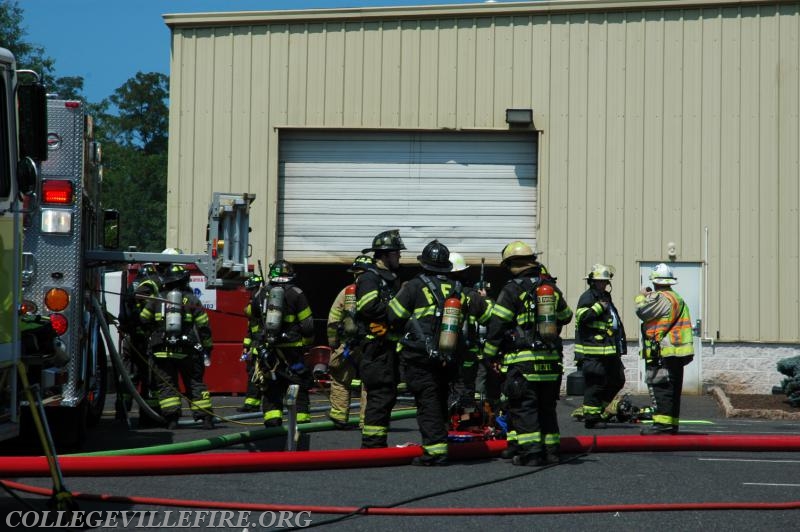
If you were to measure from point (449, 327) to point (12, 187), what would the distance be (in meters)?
3.81

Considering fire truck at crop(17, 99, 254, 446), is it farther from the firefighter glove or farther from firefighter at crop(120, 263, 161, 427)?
firefighter at crop(120, 263, 161, 427)

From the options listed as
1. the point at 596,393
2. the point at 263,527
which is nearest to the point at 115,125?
the point at 596,393

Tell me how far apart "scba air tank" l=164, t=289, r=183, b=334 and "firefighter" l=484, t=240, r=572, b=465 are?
3.83 m

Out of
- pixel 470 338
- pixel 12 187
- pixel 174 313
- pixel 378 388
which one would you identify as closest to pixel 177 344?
pixel 174 313

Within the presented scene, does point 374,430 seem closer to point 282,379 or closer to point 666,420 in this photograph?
point 282,379

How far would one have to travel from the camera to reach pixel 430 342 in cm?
960

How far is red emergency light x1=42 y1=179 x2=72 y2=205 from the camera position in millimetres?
9539

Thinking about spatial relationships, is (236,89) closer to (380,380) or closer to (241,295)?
(241,295)

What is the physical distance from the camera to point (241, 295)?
18625 mm

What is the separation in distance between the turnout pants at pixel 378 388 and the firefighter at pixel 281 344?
5.18 ft

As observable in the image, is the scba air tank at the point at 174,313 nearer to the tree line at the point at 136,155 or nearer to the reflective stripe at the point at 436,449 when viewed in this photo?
the reflective stripe at the point at 436,449

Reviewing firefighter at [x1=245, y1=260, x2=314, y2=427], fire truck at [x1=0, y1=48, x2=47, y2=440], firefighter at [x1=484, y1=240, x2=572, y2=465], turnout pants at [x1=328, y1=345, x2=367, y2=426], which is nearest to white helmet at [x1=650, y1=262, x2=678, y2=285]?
firefighter at [x1=484, y1=240, x2=572, y2=465]

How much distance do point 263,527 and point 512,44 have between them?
558 inches

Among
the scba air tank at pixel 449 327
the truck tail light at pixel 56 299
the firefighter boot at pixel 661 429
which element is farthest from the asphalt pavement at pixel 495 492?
the truck tail light at pixel 56 299
